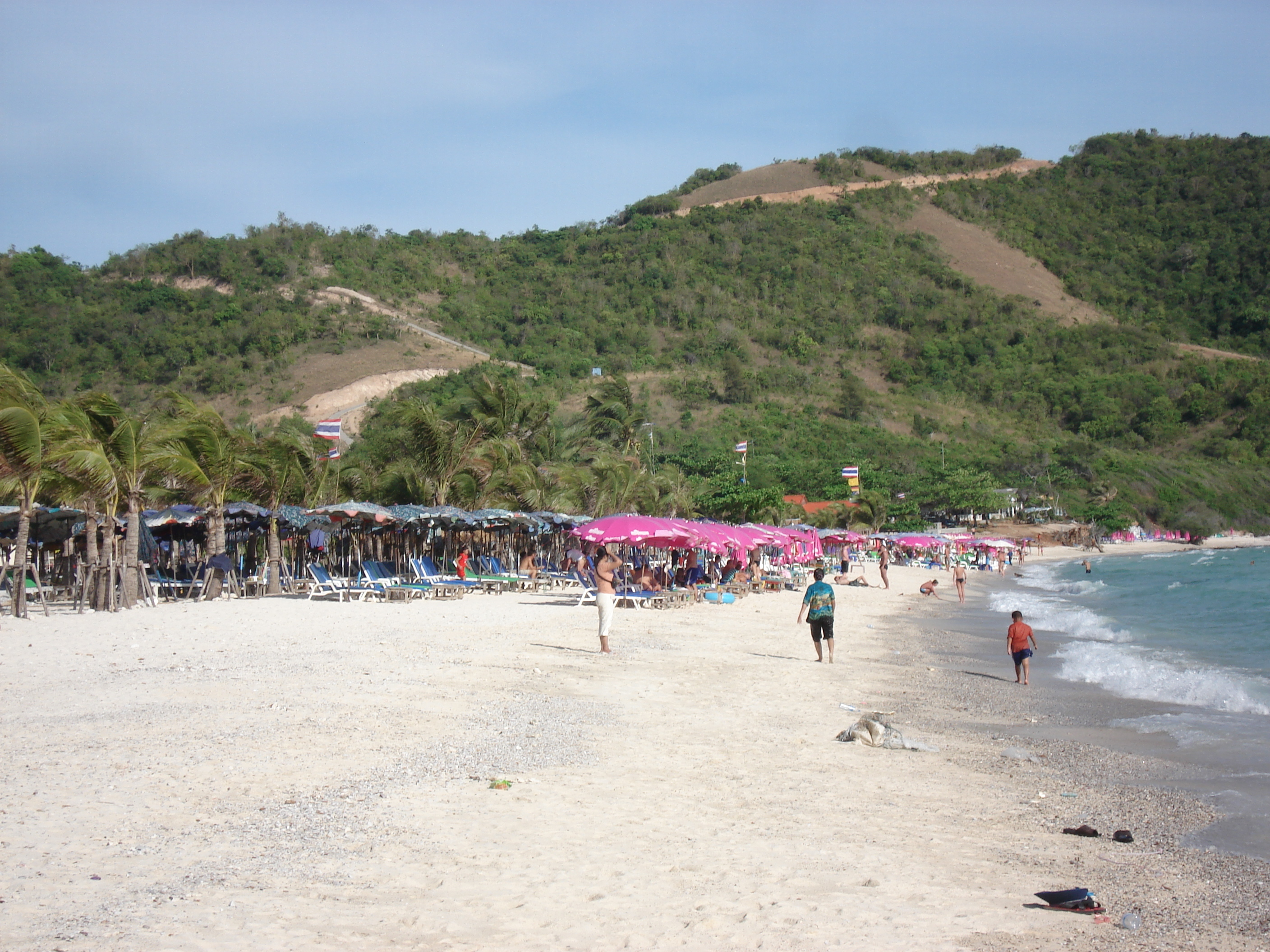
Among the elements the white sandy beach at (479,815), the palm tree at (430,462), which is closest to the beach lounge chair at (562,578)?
the palm tree at (430,462)

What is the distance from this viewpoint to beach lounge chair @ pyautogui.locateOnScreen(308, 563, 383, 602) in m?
19.4

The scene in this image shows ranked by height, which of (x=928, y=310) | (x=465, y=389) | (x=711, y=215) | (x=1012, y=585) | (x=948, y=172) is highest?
(x=948, y=172)

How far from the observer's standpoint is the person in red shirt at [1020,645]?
12.1 m

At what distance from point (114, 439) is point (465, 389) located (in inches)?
683

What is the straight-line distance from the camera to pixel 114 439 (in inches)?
653

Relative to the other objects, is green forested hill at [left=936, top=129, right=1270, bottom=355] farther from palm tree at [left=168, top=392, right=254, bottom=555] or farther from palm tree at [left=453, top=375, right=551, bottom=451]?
palm tree at [left=168, top=392, right=254, bottom=555]

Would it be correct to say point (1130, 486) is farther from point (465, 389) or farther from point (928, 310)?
point (465, 389)

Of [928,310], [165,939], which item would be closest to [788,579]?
[165,939]

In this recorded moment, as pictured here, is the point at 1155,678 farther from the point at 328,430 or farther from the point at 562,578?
the point at 328,430

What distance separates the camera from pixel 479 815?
5266 mm

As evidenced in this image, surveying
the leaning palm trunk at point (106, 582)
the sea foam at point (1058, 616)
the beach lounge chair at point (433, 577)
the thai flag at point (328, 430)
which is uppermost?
the thai flag at point (328, 430)

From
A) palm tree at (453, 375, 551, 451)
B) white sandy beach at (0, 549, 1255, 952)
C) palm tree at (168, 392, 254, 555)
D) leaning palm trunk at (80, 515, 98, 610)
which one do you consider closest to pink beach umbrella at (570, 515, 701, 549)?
palm tree at (168, 392, 254, 555)

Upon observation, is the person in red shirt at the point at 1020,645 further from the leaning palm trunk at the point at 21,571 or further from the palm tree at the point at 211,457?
the palm tree at the point at 211,457

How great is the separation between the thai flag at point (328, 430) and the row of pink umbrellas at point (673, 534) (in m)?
7.59
